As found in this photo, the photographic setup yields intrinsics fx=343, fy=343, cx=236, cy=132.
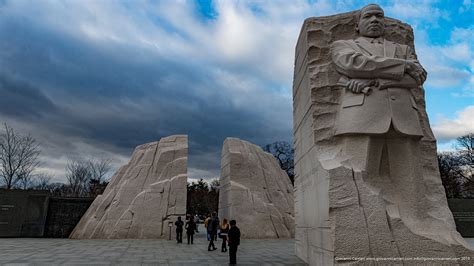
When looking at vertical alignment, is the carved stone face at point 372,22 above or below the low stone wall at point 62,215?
above

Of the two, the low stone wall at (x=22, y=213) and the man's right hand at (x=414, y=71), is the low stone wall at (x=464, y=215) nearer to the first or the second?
the man's right hand at (x=414, y=71)

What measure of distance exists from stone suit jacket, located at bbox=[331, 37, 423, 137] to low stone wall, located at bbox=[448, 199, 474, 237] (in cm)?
Result: 1326

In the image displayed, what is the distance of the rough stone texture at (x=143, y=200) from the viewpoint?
15406mm

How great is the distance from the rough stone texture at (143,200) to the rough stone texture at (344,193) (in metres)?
8.75

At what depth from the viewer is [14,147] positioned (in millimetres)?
24797

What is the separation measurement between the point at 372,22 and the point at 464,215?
14377mm

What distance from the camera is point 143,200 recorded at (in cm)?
1581

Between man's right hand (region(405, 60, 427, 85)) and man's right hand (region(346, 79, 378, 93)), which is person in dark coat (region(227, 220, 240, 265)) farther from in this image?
man's right hand (region(405, 60, 427, 85))

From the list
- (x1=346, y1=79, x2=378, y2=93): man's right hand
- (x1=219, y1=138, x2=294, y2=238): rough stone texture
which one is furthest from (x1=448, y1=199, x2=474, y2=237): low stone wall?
(x1=346, y1=79, x2=378, y2=93): man's right hand

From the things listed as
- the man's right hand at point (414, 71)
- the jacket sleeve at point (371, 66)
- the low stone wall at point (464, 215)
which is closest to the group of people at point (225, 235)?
the jacket sleeve at point (371, 66)

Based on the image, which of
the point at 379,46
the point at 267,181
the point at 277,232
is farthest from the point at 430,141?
the point at 267,181

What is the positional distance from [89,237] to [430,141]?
46.9ft

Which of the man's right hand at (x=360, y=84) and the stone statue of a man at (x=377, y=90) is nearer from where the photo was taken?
the stone statue of a man at (x=377, y=90)

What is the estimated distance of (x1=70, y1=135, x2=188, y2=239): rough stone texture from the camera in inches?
607
